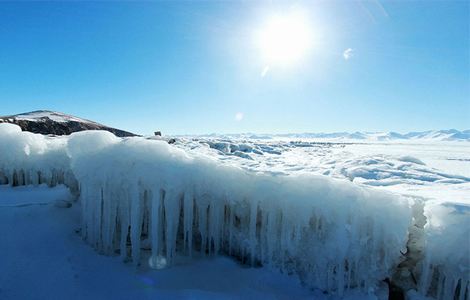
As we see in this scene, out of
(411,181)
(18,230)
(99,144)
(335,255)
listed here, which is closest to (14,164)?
(18,230)

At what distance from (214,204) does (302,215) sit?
4.84 feet

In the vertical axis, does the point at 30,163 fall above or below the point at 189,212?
above

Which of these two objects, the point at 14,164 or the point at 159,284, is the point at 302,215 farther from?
the point at 14,164

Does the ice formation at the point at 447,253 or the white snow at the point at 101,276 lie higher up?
the ice formation at the point at 447,253

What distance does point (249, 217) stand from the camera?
5.05 meters

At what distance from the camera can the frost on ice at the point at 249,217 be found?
427 centimetres

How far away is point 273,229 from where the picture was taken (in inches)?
188

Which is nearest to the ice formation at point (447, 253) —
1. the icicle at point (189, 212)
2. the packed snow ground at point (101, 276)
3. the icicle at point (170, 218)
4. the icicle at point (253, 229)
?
the packed snow ground at point (101, 276)

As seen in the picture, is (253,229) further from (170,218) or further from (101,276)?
(101,276)

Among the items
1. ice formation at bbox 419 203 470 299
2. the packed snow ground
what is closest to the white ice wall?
the packed snow ground

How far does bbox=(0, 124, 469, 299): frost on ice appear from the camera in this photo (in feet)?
14.0

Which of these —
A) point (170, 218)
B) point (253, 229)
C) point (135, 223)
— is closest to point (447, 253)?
point (253, 229)

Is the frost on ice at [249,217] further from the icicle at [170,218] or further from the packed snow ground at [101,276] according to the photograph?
the packed snow ground at [101,276]

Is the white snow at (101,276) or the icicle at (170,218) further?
the icicle at (170,218)
